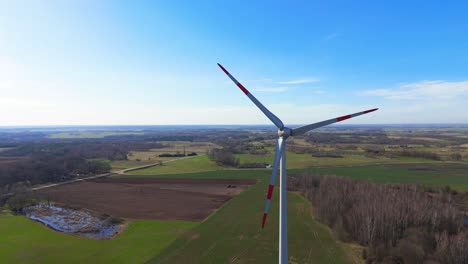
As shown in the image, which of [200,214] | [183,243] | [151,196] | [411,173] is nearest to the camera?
[183,243]

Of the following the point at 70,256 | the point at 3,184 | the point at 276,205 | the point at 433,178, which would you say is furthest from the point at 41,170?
the point at 433,178

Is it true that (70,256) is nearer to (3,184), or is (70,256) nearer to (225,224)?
(225,224)

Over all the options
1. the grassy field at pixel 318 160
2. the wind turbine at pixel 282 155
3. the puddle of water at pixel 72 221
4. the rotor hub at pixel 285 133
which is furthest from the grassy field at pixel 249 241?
the grassy field at pixel 318 160

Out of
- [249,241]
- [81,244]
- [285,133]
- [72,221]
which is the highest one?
[285,133]

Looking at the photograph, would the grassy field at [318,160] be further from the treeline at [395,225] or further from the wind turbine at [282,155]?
the wind turbine at [282,155]

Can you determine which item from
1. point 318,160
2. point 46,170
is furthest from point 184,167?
point 318,160

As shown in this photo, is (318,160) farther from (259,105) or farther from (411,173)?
(259,105)
